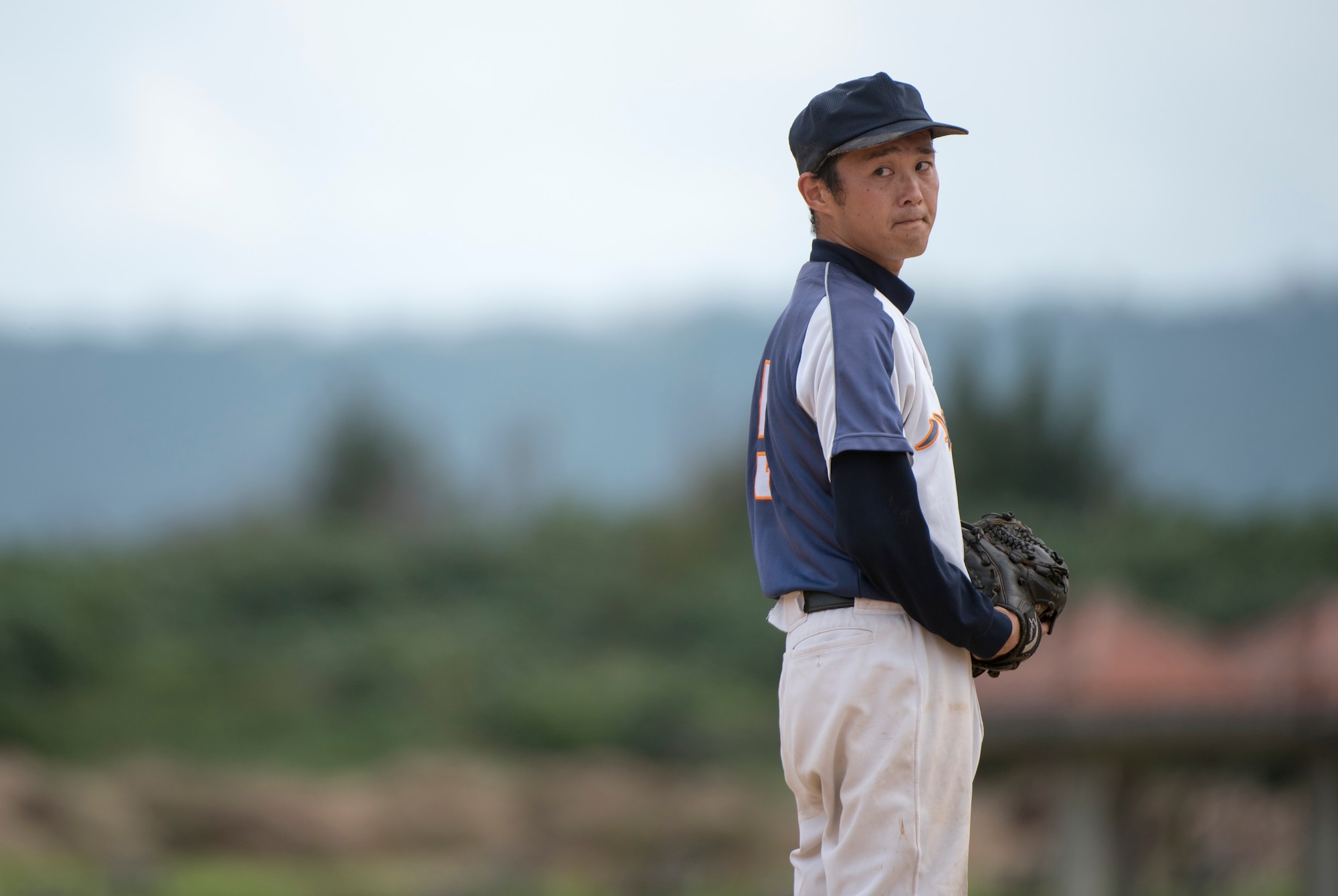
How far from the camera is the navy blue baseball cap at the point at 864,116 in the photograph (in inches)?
93.2

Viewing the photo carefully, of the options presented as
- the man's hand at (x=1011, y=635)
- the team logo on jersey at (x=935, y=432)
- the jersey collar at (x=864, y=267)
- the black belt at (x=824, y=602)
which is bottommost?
the man's hand at (x=1011, y=635)

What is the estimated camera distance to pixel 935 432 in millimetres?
2365

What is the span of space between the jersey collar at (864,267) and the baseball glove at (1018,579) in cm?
47

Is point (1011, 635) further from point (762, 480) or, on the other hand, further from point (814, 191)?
point (814, 191)

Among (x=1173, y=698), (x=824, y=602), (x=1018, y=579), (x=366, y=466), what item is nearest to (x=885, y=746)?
(x=824, y=602)

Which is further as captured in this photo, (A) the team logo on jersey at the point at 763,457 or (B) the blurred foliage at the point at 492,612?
(B) the blurred foliage at the point at 492,612

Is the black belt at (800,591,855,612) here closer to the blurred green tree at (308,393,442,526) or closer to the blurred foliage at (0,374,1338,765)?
the blurred foliage at (0,374,1338,765)

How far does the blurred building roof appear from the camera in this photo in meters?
11.1

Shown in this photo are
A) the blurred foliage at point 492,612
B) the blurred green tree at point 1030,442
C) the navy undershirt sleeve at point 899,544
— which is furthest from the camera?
the blurred green tree at point 1030,442

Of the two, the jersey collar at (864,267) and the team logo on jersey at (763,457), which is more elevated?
the jersey collar at (864,267)

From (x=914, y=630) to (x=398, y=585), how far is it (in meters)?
39.5

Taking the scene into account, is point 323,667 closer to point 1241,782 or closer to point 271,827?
point 271,827

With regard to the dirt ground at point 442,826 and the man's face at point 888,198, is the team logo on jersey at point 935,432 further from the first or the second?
the dirt ground at point 442,826

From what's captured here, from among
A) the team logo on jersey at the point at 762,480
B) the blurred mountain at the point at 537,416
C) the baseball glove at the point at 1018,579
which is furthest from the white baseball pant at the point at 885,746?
the blurred mountain at the point at 537,416
